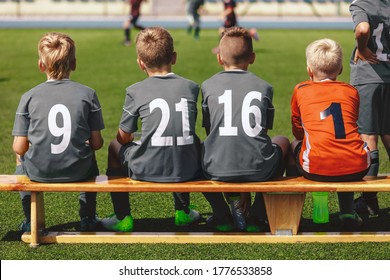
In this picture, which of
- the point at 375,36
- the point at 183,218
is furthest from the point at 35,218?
the point at 375,36

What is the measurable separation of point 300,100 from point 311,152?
0.40 m

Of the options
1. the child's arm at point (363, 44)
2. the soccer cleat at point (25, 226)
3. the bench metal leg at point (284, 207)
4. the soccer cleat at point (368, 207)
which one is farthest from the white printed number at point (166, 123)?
the soccer cleat at point (368, 207)

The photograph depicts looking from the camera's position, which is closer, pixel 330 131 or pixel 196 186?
pixel 196 186

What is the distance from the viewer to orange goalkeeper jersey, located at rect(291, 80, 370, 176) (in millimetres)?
5473

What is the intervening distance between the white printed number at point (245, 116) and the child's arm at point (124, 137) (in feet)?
2.11

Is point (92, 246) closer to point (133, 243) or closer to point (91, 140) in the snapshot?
point (133, 243)

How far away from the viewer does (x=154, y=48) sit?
560 centimetres

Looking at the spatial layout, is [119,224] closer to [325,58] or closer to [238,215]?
[238,215]

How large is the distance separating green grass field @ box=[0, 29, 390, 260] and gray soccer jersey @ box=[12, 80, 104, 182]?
52cm

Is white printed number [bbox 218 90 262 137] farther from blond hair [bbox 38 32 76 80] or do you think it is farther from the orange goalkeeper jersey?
blond hair [bbox 38 32 76 80]

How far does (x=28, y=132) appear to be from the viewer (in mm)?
5562

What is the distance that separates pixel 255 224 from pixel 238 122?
813 mm

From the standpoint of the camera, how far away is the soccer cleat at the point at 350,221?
5814 millimetres

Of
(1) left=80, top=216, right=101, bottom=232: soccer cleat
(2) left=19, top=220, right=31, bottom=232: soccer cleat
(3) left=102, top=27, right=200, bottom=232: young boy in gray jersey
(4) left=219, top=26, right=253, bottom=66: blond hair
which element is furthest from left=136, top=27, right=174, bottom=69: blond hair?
(2) left=19, top=220, right=31, bottom=232: soccer cleat
